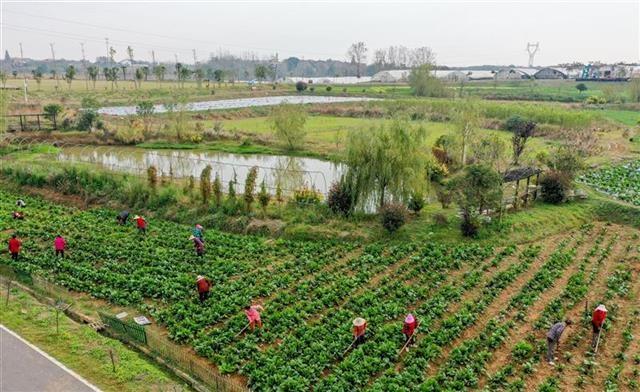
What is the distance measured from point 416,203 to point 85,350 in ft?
50.5

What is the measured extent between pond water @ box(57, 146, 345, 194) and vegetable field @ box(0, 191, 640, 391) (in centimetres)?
821

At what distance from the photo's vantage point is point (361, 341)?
13.5 metres

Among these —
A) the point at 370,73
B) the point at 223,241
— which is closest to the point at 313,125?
the point at 223,241

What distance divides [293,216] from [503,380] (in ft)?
42.1

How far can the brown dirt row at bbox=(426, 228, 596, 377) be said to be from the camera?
13.0 metres

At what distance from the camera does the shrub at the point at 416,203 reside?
23.2m

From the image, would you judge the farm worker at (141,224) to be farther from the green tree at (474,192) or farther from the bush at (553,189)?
the bush at (553,189)

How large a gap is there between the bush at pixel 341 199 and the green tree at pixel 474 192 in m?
4.85

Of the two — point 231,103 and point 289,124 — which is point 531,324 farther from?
point 231,103

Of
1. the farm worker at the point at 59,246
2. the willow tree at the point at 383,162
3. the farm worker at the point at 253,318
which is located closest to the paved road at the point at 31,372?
the farm worker at the point at 253,318

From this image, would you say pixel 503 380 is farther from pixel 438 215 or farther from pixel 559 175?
pixel 559 175

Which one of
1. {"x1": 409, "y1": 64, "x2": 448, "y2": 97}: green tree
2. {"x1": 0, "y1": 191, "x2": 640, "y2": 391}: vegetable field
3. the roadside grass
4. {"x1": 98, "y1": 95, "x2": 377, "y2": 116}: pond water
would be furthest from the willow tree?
{"x1": 409, "y1": 64, "x2": 448, "y2": 97}: green tree

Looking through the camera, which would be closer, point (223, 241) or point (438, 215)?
point (223, 241)

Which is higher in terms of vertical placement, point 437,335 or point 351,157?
point 351,157
